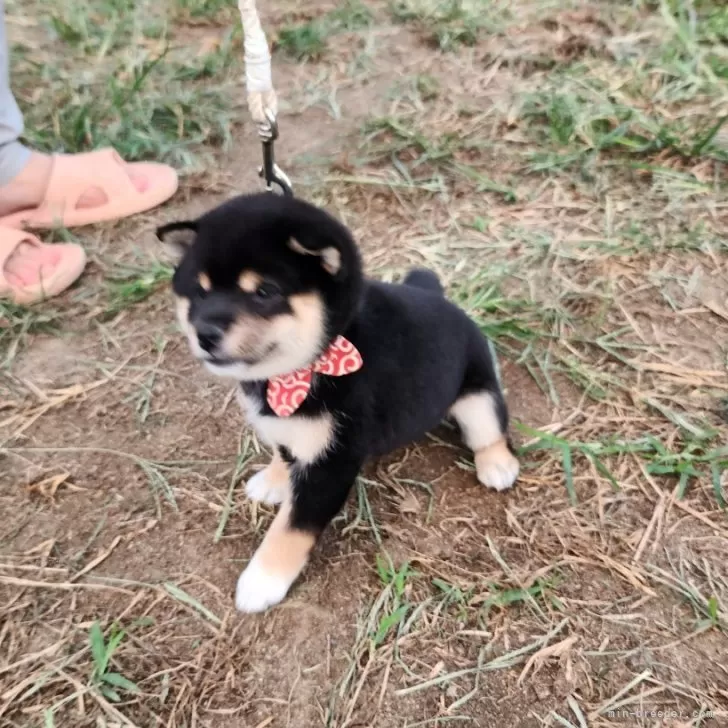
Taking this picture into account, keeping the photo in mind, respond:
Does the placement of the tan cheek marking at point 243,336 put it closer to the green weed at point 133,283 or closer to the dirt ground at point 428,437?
the dirt ground at point 428,437

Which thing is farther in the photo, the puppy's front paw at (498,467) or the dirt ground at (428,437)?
the puppy's front paw at (498,467)

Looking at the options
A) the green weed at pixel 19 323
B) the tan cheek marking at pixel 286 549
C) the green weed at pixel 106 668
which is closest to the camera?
the green weed at pixel 106 668

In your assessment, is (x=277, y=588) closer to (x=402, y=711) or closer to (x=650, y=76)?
(x=402, y=711)

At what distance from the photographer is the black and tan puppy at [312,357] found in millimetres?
1717

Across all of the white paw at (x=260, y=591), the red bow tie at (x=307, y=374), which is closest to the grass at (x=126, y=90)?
the red bow tie at (x=307, y=374)

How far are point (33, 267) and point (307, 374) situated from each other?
1.86m

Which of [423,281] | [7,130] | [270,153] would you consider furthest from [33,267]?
[423,281]

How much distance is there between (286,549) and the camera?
6.81ft

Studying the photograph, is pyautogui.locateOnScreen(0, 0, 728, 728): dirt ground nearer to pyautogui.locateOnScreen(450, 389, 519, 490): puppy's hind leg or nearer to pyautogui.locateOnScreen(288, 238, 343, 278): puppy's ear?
pyautogui.locateOnScreen(450, 389, 519, 490): puppy's hind leg

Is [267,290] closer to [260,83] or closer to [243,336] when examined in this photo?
[243,336]

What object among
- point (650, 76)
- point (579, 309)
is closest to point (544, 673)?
point (579, 309)

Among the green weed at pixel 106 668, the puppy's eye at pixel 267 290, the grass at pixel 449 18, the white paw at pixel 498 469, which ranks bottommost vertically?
the green weed at pixel 106 668

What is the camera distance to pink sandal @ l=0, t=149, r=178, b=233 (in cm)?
344

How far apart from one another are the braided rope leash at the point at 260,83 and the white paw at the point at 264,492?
946 millimetres
